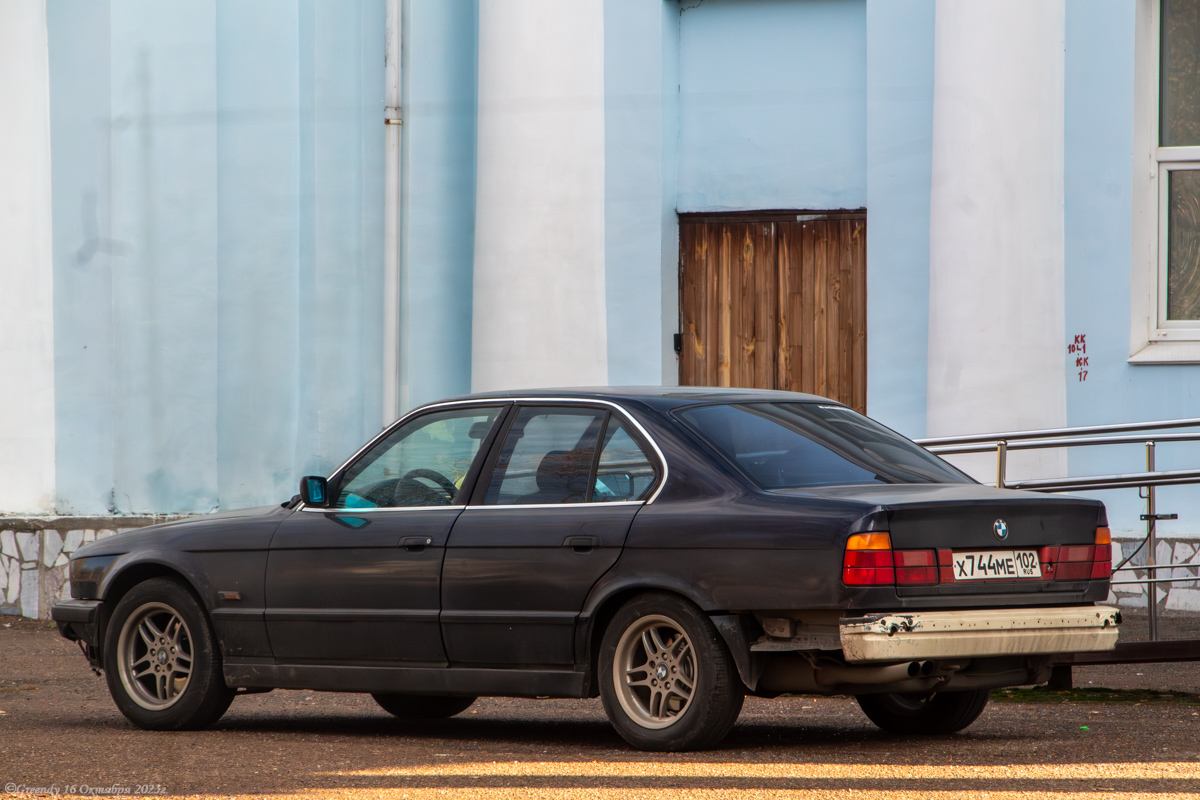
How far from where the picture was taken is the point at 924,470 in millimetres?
6578

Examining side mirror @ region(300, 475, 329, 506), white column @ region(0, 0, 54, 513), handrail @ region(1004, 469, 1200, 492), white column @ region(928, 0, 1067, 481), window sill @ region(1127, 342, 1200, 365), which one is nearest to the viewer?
side mirror @ region(300, 475, 329, 506)

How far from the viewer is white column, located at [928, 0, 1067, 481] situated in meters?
11.2

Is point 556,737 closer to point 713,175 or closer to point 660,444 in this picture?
point 660,444

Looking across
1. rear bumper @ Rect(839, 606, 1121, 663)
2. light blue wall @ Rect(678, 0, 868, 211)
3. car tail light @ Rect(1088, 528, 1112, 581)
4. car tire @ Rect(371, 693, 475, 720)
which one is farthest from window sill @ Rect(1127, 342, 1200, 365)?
car tire @ Rect(371, 693, 475, 720)

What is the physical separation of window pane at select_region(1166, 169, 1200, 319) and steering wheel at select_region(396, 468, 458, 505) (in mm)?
6531

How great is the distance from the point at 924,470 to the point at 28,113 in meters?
9.33

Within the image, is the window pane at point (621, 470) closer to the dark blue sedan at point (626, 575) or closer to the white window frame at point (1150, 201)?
the dark blue sedan at point (626, 575)

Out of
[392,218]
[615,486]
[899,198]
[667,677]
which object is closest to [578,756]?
[667,677]

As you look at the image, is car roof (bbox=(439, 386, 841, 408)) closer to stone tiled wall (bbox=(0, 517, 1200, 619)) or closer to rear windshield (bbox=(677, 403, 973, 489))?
rear windshield (bbox=(677, 403, 973, 489))

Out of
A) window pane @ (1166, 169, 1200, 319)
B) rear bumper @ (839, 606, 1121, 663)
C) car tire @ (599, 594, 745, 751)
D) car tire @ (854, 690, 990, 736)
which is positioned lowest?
car tire @ (854, 690, 990, 736)

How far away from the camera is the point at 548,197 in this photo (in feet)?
41.0

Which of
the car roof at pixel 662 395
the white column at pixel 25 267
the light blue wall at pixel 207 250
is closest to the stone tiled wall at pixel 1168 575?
the car roof at pixel 662 395

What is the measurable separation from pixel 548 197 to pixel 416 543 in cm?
616

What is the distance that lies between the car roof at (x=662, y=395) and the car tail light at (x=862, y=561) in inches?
46.2
